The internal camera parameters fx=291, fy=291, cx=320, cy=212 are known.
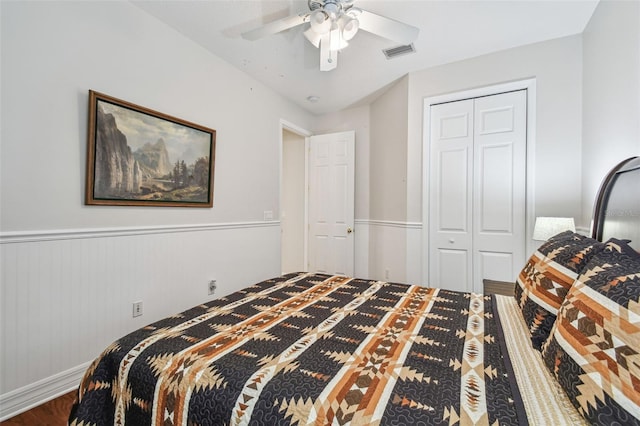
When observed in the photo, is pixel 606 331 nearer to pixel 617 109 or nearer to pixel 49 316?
pixel 617 109

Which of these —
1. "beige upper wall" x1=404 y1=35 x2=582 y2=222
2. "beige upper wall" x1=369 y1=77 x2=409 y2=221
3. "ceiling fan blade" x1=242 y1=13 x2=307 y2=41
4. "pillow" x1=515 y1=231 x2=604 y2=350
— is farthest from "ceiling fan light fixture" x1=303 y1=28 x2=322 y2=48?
"pillow" x1=515 y1=231 x2=604 y2=350

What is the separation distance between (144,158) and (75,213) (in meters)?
0.60

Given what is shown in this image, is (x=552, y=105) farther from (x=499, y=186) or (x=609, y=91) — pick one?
(x=499, y=186)

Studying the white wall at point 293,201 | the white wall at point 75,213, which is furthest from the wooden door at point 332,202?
the white wall at point 75,213

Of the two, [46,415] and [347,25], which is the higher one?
[347,25]

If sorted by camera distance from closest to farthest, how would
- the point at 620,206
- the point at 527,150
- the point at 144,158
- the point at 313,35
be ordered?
the point at 620,206, the point at 313,35, the point at 144,158, the point at 527,150

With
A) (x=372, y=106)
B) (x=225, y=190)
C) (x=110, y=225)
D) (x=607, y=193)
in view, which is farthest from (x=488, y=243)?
(x=110, y=225)

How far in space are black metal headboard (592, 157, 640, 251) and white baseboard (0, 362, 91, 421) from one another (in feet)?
10.5

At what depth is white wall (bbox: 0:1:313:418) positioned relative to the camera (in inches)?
63.7

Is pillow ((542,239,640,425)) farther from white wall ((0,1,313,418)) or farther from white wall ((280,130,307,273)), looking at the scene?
white wall ((280,130,307,273))

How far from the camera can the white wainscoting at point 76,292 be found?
1.62 meters

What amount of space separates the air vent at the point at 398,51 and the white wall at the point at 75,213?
1.65 meters

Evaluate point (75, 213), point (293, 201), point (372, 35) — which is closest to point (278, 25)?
point (372, 35)

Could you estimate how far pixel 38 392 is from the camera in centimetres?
171
